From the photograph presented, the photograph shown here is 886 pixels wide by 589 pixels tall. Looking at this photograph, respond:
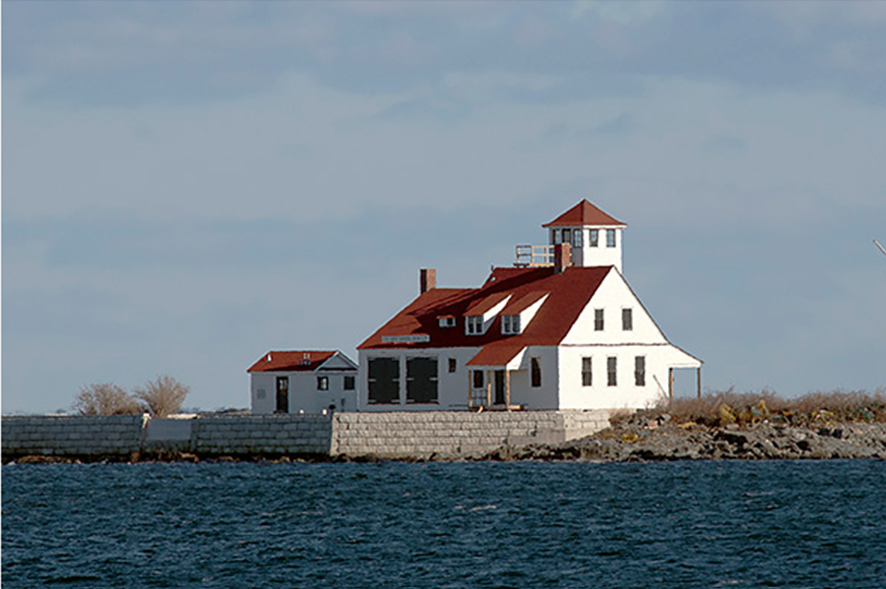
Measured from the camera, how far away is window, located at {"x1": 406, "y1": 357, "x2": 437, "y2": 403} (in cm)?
5844

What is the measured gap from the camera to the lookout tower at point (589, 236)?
6222 cm

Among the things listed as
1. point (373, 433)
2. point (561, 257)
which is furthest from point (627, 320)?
point (373, 433)

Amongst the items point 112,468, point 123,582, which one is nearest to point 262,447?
point 112,468

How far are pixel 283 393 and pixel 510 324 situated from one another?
423 inches

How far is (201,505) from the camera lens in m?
43.4

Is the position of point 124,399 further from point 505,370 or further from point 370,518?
point 370,518

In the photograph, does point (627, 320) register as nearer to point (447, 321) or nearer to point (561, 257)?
point (561, 257)

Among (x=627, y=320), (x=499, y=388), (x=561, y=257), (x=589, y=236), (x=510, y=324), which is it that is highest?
(x=589, y=236)

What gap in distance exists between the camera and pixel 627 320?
58.4 meters

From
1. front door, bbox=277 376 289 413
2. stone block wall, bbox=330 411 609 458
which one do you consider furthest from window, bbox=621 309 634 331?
front door, bbox=277 376 289 413

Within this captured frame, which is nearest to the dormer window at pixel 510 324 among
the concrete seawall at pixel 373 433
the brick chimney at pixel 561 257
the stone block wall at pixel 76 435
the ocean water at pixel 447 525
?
the brick chimney at pixel 561 257

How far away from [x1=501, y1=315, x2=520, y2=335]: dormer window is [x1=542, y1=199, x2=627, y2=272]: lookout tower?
17.8 feet

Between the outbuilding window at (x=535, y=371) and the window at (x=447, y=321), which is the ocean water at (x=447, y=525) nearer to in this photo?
the outbuilding window at (x=535, y=371)

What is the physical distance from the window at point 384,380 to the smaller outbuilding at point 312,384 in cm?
295
